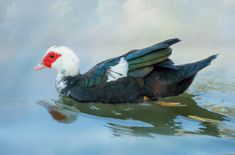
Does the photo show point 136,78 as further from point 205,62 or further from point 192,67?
point 205,62

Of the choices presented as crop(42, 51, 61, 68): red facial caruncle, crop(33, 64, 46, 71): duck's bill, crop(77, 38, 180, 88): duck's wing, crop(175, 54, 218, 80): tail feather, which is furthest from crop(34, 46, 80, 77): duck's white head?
crop(175, 54, 218, 80): tail feather

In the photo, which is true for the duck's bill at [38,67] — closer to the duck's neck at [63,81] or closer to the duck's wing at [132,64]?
the duck's neck at [63,81]

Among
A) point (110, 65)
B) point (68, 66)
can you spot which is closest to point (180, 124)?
point (110, 65)

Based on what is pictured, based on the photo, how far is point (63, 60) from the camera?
5613 millimetres

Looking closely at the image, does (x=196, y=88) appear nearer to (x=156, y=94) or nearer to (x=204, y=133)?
(x=156, y=94)

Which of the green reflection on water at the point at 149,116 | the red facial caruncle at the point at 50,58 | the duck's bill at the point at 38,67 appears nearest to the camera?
the green reflection on water at the point at 149,116

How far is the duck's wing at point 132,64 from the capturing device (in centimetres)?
515

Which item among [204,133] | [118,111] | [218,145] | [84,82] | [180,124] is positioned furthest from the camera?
[84,82]

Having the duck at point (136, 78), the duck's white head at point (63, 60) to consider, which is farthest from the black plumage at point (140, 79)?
the duck's white head at point (63, 60)

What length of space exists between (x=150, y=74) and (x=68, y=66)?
88cm

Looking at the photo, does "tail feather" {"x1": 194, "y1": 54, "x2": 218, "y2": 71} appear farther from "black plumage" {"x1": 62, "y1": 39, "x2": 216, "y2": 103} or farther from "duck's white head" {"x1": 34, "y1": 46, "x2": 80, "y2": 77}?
"duck's white head" {"x1": 34, "y1": 46, "x2": 80, "y2": 77}

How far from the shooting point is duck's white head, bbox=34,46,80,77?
5.57 meters

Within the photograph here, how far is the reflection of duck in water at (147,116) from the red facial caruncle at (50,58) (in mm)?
464

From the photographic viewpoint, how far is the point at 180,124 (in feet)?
14.9
